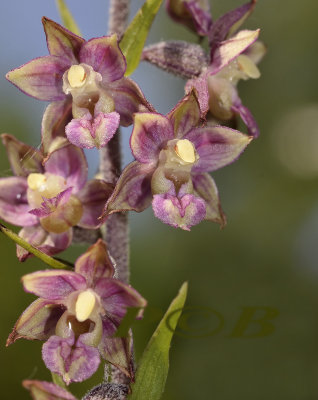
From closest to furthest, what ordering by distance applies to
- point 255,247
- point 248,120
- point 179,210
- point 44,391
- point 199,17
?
point 44,391, point 179,210, point 248,120, point 199,17, point 255,247

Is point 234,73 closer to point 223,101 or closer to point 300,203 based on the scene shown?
point 223,101

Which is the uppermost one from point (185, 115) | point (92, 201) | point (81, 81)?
point (81, 81)

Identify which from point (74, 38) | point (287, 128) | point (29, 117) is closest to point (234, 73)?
point (74, 38)

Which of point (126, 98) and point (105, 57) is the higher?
point (105, 57)

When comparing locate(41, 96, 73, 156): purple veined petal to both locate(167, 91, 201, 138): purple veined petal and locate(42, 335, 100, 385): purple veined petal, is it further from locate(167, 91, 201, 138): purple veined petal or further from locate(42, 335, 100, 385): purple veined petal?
locate(42, 335, 100, 385): purple veined petal

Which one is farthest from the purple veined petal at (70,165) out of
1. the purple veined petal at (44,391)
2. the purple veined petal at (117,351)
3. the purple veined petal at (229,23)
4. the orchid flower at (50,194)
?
the purple veined petal at (44,391)

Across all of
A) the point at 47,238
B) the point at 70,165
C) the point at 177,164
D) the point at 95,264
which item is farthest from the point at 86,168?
the point at 95,264

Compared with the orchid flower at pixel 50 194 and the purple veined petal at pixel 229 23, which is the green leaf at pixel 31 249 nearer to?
the orchid flower at pixel 50 194

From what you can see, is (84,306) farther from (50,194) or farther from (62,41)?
(62,41)
